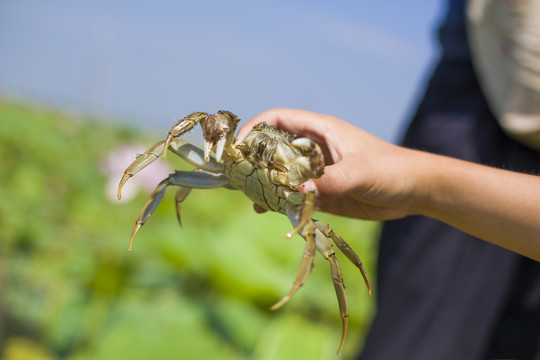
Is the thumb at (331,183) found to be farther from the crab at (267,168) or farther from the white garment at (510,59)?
the white garment at (510,59)

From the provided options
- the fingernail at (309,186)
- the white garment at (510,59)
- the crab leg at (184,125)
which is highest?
the white garment at (510,59)

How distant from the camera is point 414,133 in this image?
7.73 feet

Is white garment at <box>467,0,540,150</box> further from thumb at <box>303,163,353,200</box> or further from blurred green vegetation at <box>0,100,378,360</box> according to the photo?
blurred green vegetation at <box>0,100,378,360</box>

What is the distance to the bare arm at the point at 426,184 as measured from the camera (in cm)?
121

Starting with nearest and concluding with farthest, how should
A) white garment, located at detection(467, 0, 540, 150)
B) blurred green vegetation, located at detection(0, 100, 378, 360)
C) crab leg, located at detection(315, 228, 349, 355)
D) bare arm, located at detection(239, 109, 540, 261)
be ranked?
crab leg, located at detection(315, 228, 349, 355) < bare arm, located at detection(239, 109, 540, 261) < white garment, located at detection(467, 0, 540, 150) < blurred green vegetation, located at detection(0, 100, 378, 360)

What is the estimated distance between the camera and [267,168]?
3.60 ft

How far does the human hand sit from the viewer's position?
1139mm

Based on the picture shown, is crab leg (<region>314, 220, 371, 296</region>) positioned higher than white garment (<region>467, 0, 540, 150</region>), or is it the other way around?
white garment (<region>467, 0, 540, 150</region>)

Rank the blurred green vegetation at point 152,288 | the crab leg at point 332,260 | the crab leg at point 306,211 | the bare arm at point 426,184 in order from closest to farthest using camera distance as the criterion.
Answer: the crab leg at point 306,211 < the crab leg at point 332,260 < the bare arm at point 426,184 < the blurred green vegetation at point 152,288

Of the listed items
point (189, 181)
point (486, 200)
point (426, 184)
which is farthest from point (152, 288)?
point (486, 200)

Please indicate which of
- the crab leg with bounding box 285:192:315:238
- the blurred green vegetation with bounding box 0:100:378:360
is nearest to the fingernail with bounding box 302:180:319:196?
the crab leg with bounding box 285:192:315:238

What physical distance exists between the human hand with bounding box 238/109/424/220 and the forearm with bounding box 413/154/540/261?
0.07m

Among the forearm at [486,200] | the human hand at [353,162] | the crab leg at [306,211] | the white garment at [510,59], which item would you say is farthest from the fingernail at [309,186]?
the white garment at [510,59]

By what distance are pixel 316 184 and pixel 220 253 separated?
1.99m
